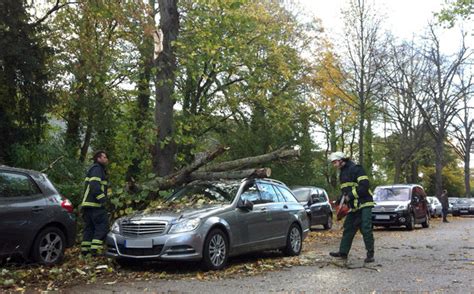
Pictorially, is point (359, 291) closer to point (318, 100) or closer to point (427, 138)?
point (318, 100)

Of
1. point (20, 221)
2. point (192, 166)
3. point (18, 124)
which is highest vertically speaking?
point (18, 124)

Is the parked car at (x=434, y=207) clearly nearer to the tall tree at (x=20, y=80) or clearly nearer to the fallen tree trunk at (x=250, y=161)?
the fallen tree trunk at (x=250, y=161)

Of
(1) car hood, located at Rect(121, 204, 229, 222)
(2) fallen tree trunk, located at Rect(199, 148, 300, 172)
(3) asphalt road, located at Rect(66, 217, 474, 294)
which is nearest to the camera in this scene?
(3) asphalt road, located at Rect(66, 217, 474, 294)

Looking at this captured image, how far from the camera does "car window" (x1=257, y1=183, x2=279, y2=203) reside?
1016 cm

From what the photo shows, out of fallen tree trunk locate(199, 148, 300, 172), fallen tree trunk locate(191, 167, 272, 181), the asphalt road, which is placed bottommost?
the asphalt road

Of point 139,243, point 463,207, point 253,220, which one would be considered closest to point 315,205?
point 253,220

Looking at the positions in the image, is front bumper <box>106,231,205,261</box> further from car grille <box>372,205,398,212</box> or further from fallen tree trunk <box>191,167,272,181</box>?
car grille <box>372,205,398,212</box>

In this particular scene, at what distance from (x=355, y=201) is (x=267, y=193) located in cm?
195

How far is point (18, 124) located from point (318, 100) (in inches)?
907

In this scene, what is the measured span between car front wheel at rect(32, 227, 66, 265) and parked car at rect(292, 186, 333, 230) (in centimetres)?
1084

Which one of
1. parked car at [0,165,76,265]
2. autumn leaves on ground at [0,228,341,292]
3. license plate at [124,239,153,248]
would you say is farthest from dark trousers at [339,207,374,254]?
parked car at [0,165,76,265]

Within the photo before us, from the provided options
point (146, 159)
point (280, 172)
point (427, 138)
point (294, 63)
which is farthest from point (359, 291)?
point (427, 138)

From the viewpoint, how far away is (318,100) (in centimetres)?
3447

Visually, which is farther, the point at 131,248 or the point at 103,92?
the point at 103,92
